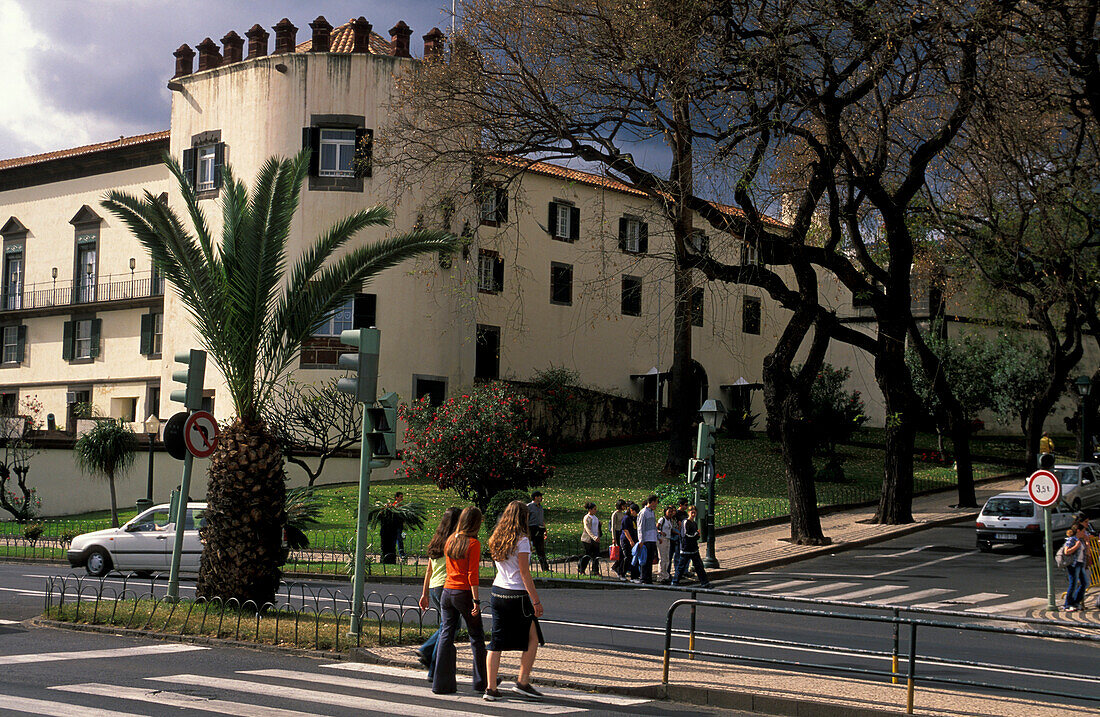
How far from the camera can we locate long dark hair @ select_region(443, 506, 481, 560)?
32.1 ft

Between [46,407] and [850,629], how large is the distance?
44.1 metres

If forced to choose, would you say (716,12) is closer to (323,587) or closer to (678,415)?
(323,587)

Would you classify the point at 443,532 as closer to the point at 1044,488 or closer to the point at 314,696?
the point at 314,696

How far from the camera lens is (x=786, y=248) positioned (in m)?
25.6

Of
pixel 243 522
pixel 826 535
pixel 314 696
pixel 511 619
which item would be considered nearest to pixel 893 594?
pixel 826 535

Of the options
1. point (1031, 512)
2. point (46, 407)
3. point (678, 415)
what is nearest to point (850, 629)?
point (1031, 512)

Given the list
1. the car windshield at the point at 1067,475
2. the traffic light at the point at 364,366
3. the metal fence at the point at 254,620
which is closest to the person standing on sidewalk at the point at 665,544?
the metal fence at the point at 254,620

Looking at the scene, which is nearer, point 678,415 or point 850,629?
point 850,629

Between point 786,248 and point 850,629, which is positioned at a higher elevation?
point 786,248

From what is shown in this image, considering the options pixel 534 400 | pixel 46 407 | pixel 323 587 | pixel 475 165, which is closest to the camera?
pixel 323 587

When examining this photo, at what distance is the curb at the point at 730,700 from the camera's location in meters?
9.31

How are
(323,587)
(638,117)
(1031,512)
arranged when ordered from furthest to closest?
1. (1031,512)
2. (638,117)
3. (323,587)

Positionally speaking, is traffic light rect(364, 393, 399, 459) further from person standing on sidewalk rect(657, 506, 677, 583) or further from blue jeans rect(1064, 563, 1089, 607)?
blue jeans rect(1064, 563, 1089, 607)

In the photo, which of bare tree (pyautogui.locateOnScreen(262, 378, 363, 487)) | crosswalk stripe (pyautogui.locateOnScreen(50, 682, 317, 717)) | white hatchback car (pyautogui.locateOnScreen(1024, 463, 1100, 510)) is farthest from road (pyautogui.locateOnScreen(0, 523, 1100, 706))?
bare tree (pyautogui.locateOnScreen(262, 378, 363, 487))
